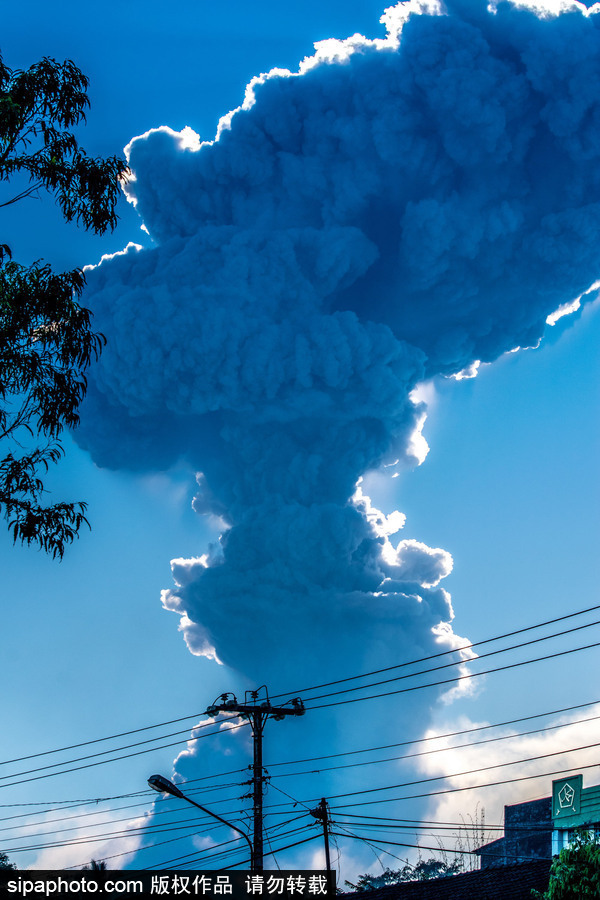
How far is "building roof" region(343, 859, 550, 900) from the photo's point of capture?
2431 cm

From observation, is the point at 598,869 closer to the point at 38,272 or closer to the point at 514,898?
the point at 514,898

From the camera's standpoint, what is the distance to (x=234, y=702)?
22.3 m

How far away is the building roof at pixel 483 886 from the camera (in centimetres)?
2431

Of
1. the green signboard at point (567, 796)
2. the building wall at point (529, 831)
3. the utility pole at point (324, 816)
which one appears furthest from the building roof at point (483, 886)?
the building wall at point (529, 831)

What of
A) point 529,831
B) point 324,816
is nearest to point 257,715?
point 324,816

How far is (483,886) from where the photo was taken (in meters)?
25.2

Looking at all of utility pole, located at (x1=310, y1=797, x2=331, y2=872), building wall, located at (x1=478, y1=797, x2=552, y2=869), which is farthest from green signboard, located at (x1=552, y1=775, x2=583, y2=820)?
building wall, located at (x1=478, y1=797, x2=552, y2=869)

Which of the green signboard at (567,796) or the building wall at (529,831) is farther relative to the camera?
the building wall at (529,831)

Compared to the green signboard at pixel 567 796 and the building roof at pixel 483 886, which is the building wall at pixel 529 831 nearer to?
the building roof at pixel 483 886

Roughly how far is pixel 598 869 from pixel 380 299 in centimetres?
5977

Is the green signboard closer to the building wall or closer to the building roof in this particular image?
the building roof

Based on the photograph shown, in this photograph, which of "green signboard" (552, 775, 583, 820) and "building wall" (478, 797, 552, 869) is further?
"building wall" (478, 797, 552, 869)

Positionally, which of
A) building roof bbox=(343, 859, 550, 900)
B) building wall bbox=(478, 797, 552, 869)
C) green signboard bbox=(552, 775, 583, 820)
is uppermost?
building wall bbox=(478, 797, 552, 869)

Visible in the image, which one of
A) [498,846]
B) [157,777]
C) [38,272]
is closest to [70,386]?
[38,272]
